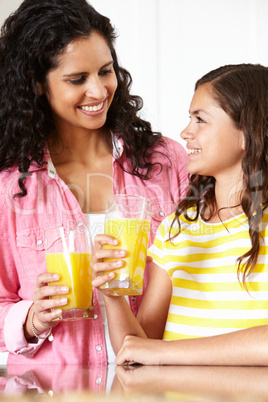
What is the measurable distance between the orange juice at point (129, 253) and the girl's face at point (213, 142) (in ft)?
1.14

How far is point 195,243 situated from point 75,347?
56 centimetres

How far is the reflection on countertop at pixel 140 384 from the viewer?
82 cm

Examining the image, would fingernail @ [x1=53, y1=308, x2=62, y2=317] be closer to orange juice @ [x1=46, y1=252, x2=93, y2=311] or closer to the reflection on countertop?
orange juice @ [x1=46, y1=252, x2=93, y2=311]

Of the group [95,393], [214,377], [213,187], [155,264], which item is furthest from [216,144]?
[95,393]

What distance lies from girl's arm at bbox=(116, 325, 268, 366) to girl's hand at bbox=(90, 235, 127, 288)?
6.9 inches

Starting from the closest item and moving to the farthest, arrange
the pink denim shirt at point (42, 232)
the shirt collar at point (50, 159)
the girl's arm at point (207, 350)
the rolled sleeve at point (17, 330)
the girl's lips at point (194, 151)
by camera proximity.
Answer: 1. the girl's arm at point (207, 350)
2. the girl's lips at point (194, 151)
3. the rolled sleeve at point (17, 330)
4. the pink denim shirt at point (42, 232)
5. the shirt collar at point (50, 159)

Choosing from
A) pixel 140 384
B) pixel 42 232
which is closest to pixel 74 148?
pixel 42 232

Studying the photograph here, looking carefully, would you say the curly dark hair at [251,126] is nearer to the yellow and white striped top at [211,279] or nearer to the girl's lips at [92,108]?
the yellow and white striped top at [211,279]

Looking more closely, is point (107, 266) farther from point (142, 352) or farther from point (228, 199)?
point (228, 199)

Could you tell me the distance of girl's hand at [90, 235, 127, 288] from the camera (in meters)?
1.26

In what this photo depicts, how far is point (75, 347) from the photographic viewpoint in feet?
5.98

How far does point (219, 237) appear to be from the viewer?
162 centimetres

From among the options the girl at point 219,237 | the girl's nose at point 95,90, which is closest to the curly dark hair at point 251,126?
the girl at point 219,237

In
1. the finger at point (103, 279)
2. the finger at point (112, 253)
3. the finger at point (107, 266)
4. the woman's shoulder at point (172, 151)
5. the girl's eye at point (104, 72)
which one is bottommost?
the finger at point (103, 279)
